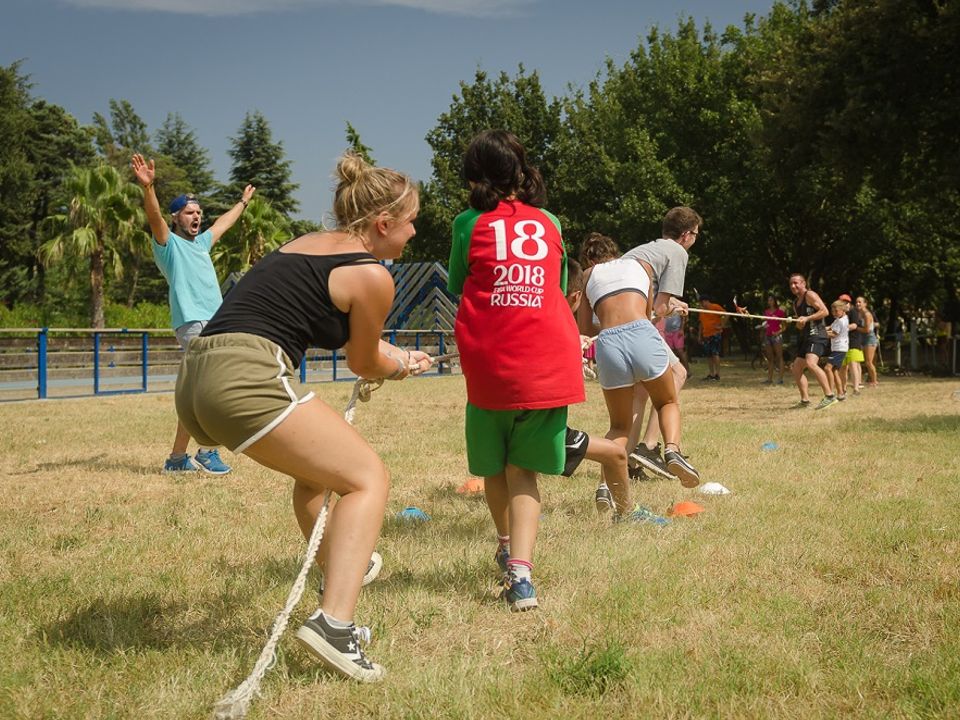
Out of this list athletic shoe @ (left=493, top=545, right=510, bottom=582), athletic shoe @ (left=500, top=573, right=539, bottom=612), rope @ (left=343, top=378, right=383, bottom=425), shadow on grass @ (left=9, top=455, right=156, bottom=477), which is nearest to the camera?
rope @ (left=343, top=378, right=383, bottom=425)

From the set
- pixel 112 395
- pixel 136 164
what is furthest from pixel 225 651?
pixel 112 395

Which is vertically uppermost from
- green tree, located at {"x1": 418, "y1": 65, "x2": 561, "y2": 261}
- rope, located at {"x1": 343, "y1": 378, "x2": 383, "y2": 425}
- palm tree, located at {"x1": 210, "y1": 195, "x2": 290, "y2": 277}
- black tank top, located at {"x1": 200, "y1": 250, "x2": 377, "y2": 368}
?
green tree, located at {"x1": 418, "y1": 65, "x2": 561, "y2": 261}

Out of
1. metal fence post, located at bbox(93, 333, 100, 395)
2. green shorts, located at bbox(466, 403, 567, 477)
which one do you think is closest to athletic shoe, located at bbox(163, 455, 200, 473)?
green shorts, located at bbox(466, 403, 567, 477)

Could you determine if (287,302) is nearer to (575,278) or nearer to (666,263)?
(575,278)

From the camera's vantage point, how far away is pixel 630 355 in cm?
580

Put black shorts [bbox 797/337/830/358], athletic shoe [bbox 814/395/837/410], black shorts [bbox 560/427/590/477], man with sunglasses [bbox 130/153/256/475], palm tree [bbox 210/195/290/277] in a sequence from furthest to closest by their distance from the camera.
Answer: palm tree [bbox 210/195/290/277] → athletic shoe [bbox 814/395/837/410] → black shorts [bbox 797/337/830/358] → man with sunglasses [bbox 130/153/256/475] → black shorts [bbox 560/427/590/477]

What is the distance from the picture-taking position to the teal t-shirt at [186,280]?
7023 mm

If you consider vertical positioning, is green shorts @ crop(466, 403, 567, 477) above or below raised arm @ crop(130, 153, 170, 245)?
below

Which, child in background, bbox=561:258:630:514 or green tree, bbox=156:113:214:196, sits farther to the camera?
green tree, bbox=156:113:214:196

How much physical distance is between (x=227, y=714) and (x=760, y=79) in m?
24.0

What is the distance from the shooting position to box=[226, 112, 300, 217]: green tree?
58312 mm

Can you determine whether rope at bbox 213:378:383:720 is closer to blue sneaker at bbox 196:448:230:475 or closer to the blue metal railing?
blue sneaker at bbox 196:448:230:475

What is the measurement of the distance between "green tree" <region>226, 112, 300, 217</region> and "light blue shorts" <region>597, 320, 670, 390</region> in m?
54.6

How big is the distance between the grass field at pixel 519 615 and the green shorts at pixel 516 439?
557 mm
